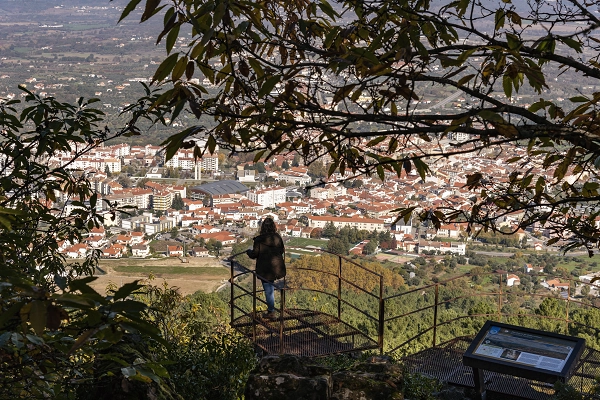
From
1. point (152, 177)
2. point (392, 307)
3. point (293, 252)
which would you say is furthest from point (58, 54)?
point (392, 307)

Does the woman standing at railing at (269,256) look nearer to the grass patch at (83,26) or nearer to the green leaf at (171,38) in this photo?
the green leaf at (171,38)

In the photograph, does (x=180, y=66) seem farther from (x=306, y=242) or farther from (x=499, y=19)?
(x=306, y=242)

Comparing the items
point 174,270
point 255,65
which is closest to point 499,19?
point 255,65

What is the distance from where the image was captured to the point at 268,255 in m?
6.18

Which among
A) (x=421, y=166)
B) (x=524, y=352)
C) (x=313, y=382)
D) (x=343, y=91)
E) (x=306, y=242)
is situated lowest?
(x=306, y=242)

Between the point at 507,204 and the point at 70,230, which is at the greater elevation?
the point at 507,204

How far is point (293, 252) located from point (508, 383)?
98.2 feet

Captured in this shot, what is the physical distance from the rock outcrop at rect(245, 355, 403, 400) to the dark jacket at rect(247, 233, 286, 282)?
2148mm

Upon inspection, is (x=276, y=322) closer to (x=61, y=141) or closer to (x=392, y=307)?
(x=61, y=141)

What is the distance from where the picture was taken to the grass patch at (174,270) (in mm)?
33031

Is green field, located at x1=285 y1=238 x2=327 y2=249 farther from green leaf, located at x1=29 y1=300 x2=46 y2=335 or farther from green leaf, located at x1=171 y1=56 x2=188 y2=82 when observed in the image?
green leaf, located at x1=29 y1=300 x2=46 y2=335

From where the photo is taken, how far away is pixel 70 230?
4.84 meters

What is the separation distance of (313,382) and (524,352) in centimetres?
159

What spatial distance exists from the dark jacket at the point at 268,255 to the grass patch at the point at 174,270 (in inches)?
1055
